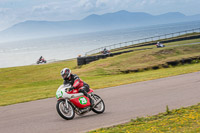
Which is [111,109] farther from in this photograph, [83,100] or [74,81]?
[74,81]

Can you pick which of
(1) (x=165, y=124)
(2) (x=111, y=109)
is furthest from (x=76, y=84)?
(1) (x=165, y=124)

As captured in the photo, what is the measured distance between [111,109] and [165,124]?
3463mm

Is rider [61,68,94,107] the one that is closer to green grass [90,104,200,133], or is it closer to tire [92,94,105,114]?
tire [92,94,105,114]

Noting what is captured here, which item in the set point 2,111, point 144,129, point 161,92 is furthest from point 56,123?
point 161,92

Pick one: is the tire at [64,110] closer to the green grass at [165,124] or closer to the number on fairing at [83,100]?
the number on fairing at [83,100]

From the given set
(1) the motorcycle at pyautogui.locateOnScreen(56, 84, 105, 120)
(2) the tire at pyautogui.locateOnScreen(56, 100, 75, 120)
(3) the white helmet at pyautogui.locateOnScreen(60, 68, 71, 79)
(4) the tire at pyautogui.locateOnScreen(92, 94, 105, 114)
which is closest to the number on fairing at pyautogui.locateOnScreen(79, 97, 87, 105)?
(1) the motorcycle at pyautogui.locateOnScreen(56, 84, 105, 120)

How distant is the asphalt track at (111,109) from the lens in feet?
27.5

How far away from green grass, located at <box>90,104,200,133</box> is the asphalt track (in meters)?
0.65

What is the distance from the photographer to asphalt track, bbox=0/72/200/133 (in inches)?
330

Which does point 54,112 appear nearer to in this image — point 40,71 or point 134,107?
point 134,107

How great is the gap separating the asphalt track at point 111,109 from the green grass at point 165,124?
647 millimetres

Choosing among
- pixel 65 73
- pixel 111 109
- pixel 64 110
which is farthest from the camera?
pixel 111 109

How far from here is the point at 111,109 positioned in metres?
10.5

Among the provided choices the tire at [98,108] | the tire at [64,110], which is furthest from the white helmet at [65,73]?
the tire at [98,108]
